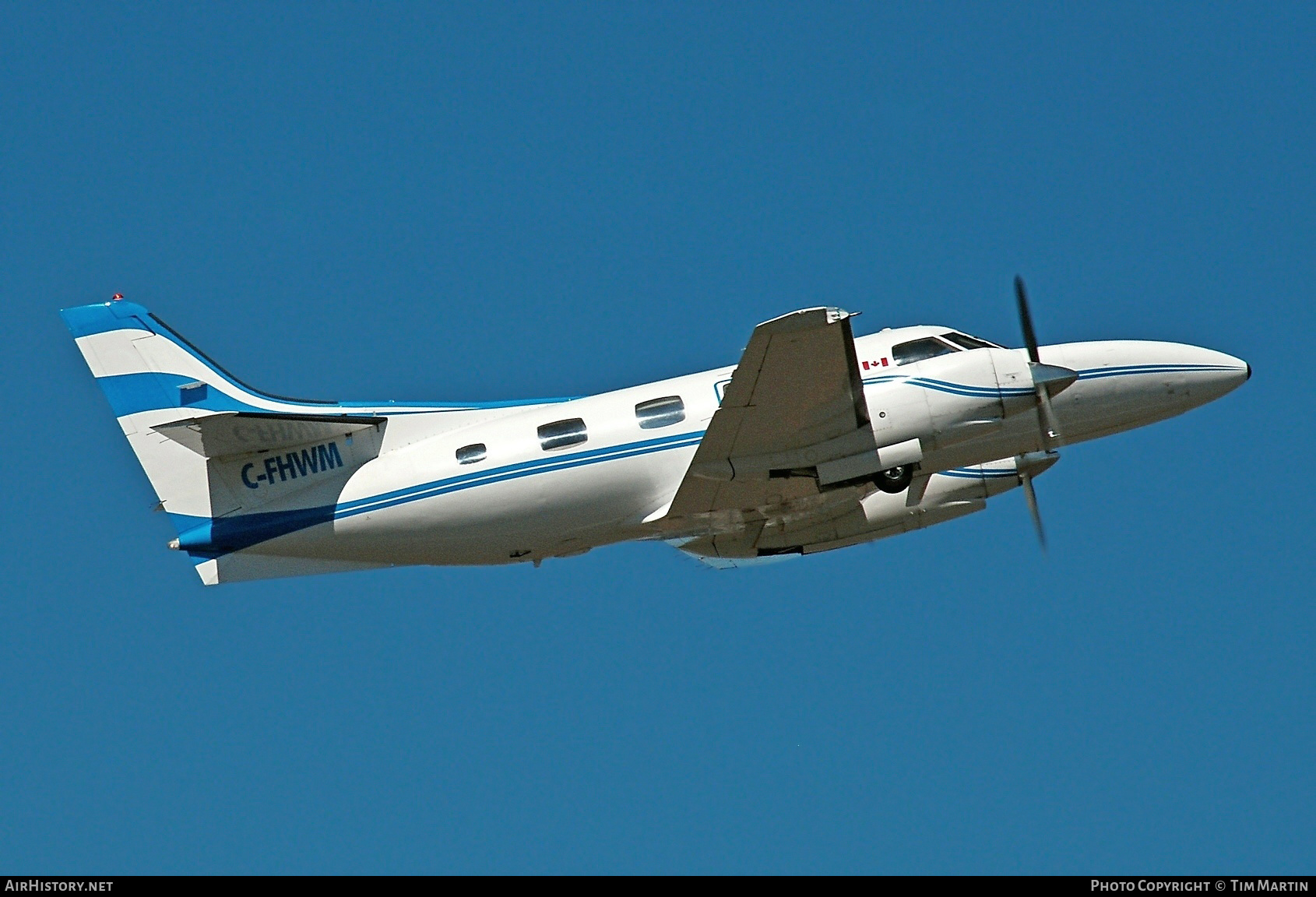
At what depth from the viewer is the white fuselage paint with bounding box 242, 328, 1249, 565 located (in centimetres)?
1983

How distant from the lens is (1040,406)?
809 inches

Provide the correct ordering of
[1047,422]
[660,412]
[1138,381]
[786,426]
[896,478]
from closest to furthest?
[786,426], [896,478], [660,412], [1047,422], [1138,381]

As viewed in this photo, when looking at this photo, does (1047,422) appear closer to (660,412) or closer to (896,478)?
(896,478)

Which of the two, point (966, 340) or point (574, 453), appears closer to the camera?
point (574, 453)

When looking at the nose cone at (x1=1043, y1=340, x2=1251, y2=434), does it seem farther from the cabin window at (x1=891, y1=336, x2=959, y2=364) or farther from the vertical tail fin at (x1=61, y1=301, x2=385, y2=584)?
the vertical tail fin at (x1=61, y1=301, x2=385, y2=584)

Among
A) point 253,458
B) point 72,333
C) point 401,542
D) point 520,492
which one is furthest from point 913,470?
point 72,333

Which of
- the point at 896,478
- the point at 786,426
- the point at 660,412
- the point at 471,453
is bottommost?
the point at 896,478

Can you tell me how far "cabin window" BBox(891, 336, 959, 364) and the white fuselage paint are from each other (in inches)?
5.4

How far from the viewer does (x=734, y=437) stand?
19.1m

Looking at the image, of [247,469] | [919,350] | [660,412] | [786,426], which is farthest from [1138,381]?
[247,469]

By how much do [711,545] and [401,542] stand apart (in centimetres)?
521

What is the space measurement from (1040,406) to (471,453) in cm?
818

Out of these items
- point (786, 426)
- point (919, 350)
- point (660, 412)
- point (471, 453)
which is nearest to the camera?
point (786, 426)
